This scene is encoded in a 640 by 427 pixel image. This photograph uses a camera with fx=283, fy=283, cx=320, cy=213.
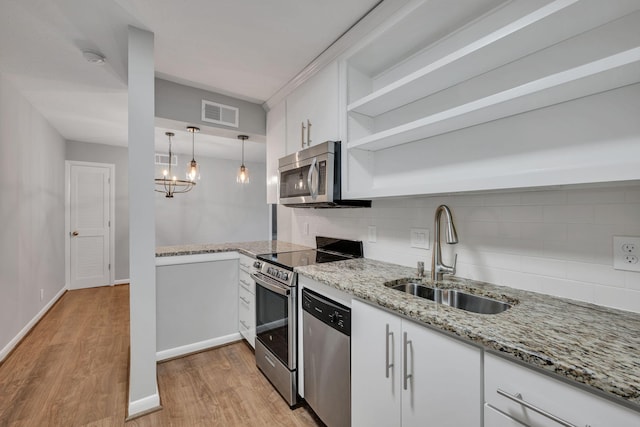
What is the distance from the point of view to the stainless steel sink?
130 centimetres

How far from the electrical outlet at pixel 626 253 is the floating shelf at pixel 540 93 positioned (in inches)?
22.6

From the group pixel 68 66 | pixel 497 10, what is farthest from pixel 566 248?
pixel 68 66

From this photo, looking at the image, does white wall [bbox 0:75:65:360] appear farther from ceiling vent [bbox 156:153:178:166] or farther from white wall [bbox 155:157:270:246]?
white wall [bbox 155:157:270:246]

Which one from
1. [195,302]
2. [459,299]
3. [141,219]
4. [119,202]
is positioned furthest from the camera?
[119,202]

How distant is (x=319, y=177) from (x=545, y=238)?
1.30 meters

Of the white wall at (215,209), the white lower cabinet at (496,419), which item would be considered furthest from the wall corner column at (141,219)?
the white wall at (215,209)

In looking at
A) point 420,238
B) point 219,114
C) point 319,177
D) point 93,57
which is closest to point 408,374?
point 420,238

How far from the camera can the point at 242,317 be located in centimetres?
263

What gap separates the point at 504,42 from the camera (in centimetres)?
117

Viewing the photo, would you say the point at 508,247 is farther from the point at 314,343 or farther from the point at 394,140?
the point at 314,343

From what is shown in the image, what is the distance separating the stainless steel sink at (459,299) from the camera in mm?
1299

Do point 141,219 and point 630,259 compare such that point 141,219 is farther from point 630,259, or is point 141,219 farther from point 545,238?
point 630,259

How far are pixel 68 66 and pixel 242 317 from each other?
2532mm

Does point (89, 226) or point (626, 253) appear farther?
point (89, 226)
